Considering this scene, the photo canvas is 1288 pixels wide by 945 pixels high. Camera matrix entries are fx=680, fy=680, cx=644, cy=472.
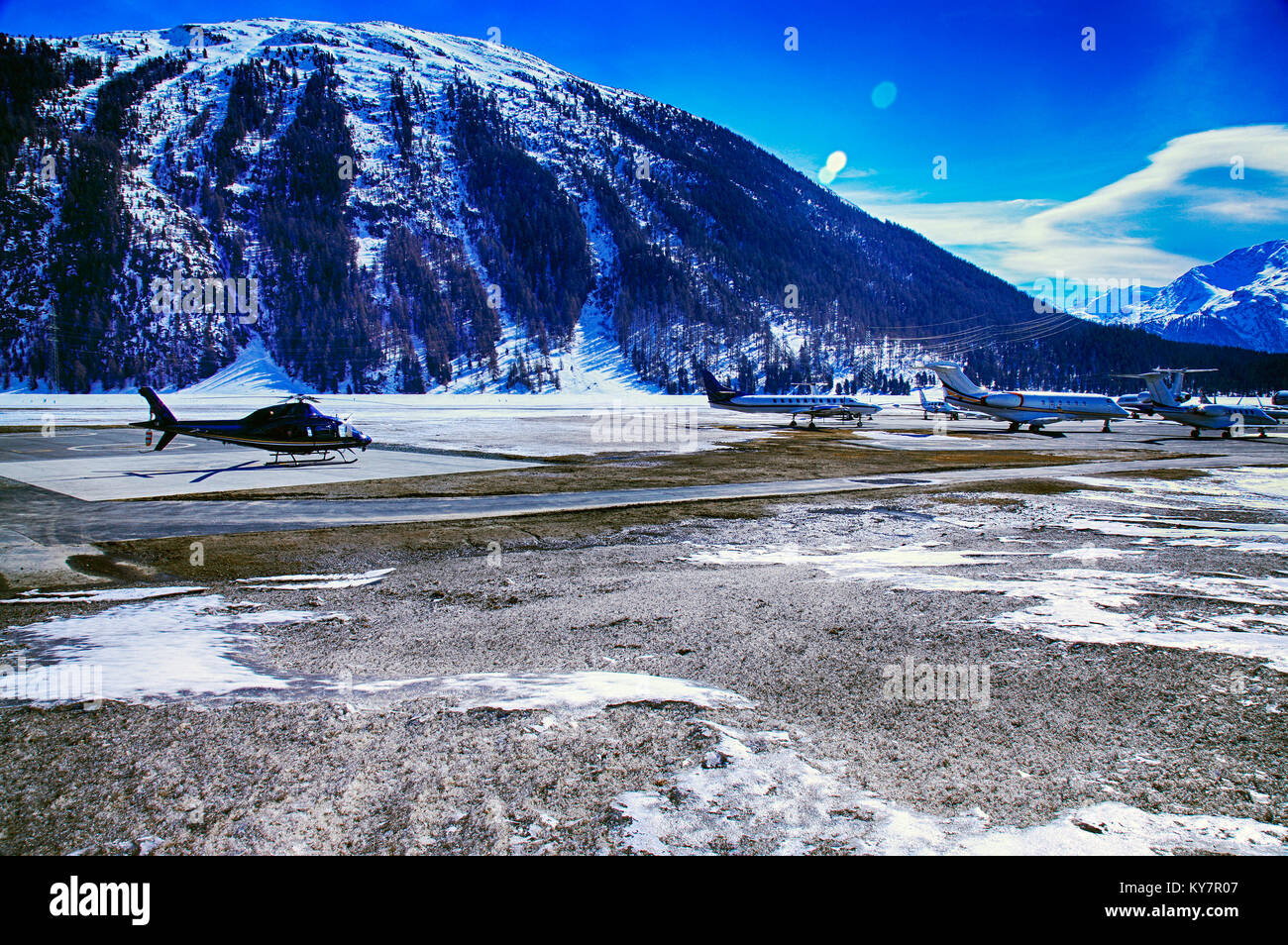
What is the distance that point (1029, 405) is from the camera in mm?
45625

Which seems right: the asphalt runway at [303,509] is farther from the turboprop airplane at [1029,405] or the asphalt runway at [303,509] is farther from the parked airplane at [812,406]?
the parked airplane at [812,406]

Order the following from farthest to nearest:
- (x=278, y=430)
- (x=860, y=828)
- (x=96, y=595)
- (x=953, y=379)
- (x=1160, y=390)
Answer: (x=953, y=379), (x=1160, y=390), (x=278, y=430), (x=96, y=595), (x=860, y=828)

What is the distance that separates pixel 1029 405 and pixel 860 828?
49.2m

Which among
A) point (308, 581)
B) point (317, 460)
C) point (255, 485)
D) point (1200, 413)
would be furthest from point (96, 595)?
point (1200, 413)

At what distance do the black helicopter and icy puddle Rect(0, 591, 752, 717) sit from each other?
16.6 m

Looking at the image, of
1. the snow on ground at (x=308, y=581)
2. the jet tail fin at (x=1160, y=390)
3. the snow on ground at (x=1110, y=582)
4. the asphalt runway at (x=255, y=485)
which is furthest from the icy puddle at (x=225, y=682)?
the jet tail fin at (x=1160, y=390)

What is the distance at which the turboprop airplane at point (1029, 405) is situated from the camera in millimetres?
45469

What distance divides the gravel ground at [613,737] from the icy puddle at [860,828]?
0.05m

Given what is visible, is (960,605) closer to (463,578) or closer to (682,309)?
(463,578)

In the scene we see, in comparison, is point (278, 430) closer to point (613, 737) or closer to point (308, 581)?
point (308, 581)

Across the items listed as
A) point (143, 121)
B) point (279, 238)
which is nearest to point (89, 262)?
point (279, 238)

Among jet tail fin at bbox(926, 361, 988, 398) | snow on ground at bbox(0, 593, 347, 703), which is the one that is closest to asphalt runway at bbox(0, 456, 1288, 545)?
snow on ground at bbox(0, 593, 347, 703)
